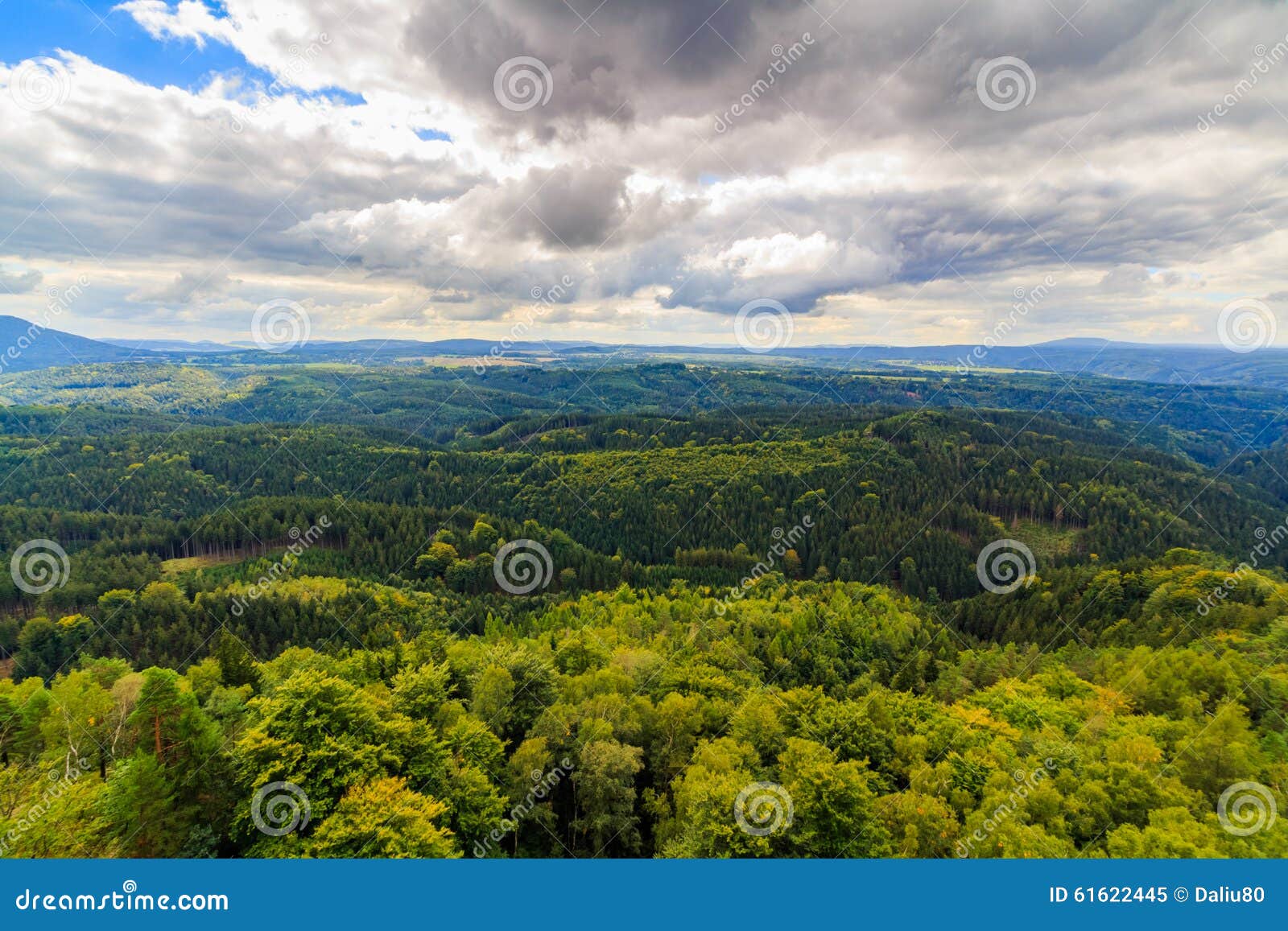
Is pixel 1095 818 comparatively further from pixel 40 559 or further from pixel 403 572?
pixel 40 559

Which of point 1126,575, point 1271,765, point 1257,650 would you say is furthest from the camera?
point 1126,575

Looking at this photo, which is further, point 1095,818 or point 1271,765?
point 1271,765

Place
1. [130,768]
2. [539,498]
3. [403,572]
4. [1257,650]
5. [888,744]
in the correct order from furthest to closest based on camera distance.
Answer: [539,498]
[403,572]
[1257,650]
[888,744]
[130,768]

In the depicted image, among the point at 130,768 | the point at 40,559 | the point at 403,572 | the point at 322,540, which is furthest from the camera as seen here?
the point at 322,540

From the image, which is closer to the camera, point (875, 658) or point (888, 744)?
point (888, 744)

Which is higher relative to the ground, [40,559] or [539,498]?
[539,498]

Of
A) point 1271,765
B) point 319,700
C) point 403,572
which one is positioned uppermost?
point 319,700

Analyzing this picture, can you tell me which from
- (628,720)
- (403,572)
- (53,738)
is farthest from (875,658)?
(403,572)

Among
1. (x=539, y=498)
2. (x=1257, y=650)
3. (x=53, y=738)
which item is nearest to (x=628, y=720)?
(x=53, y=738)

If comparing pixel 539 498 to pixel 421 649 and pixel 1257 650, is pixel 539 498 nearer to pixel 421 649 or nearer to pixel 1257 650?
pixel 421 649
